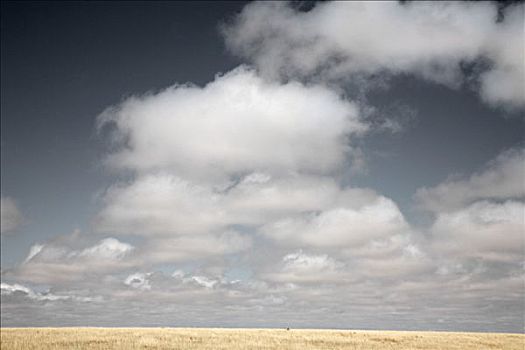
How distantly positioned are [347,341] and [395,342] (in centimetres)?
532

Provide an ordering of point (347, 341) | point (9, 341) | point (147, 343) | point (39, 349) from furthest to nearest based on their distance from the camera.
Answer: point (347, 341)
point (147, 343)
point (9, 341)
point (39, 349)

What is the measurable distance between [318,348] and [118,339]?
17317 mm

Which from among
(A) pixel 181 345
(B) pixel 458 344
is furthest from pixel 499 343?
(A) pixel 181 345

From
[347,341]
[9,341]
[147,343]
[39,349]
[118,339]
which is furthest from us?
[347,341]

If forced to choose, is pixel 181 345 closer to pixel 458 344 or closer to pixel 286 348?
pixel 286 348

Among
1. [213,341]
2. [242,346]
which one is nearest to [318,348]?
[242,346]

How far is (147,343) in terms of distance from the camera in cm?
3875

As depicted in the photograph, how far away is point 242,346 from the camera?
128 feet

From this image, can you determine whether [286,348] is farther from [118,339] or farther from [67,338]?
[67,338]

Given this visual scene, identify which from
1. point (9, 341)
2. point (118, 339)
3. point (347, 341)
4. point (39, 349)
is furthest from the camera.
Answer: point (347, 341)

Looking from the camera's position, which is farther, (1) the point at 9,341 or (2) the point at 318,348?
(2) the point at 318,348

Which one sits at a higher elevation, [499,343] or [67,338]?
[67,338]

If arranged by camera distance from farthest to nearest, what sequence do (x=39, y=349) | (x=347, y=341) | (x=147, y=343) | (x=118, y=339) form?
(x=347, y=341), (x=118, y=339), (x=147, y=343), (x=39, y=349)

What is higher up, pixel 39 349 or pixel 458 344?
pixel 39 349
